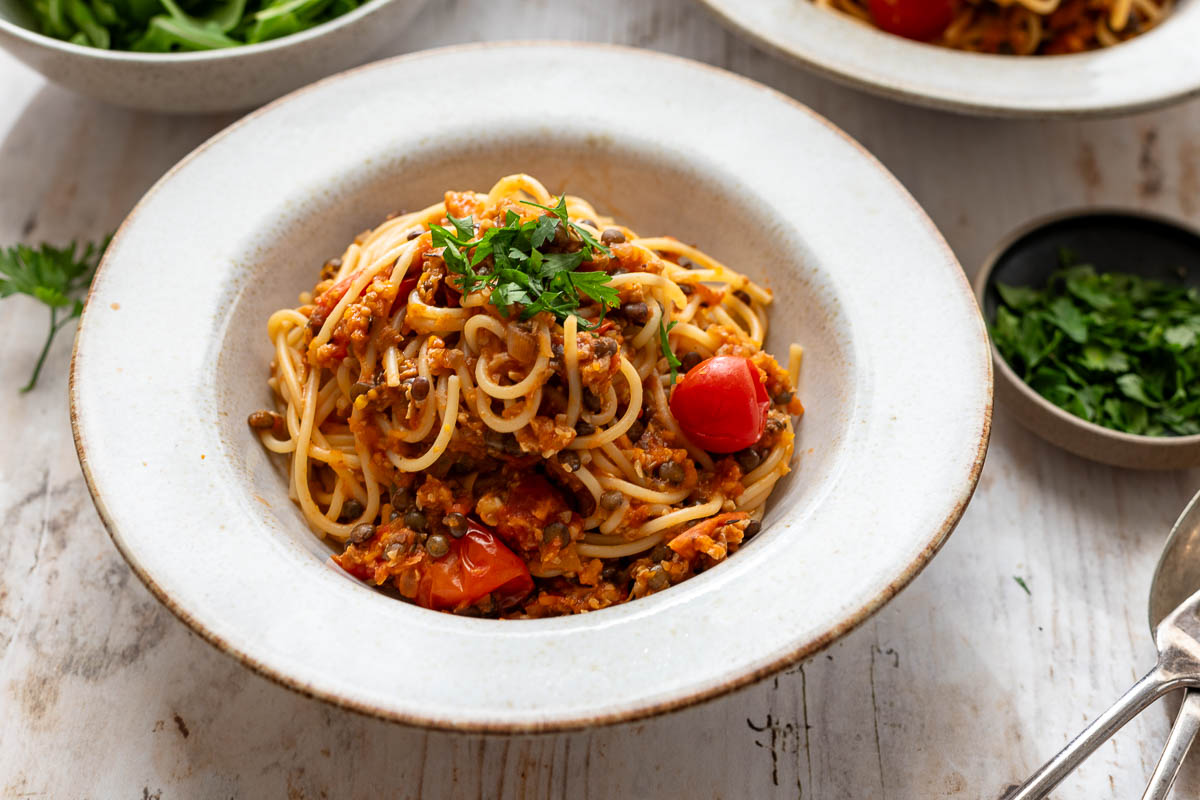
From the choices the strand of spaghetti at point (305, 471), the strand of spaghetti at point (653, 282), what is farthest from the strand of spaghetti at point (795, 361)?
the strand of spaghetti at point (305, 471)

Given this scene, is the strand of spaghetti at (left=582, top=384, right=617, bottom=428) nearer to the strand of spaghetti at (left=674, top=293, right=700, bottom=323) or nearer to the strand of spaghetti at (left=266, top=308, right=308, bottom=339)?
the strand of spaghetti at (left=674, top=293, right=700, bottom=323)

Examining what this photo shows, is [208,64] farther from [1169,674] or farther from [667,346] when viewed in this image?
[1169,674]

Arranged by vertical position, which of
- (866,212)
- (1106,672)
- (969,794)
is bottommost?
(969,794)

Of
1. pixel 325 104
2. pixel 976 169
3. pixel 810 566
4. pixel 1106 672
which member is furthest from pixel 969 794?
pixel 325 104

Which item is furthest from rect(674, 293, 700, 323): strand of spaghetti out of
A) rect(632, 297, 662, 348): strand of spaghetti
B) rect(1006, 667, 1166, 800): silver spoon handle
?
rect(1006, 667, 1166, 800): silver spoon handle

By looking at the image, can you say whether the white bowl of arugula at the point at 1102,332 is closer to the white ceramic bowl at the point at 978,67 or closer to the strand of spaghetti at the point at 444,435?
the white ceramic bowl at the point at 978,67

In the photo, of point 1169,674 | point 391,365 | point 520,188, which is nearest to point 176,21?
point 520,188

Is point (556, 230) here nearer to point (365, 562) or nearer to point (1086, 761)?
point (365, 562)
